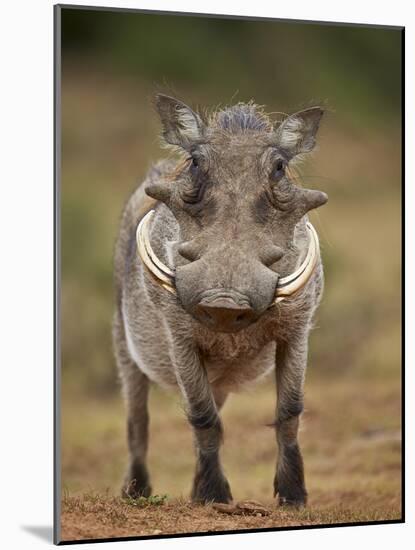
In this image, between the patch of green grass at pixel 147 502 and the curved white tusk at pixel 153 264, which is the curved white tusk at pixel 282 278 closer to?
the curved white tusk at pixel 153 264

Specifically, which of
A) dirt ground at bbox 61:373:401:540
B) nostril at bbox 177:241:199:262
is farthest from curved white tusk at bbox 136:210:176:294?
dirt ground at bbox 61:373:401:540

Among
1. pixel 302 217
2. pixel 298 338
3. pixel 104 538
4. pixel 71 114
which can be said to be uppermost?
pixel 71 114

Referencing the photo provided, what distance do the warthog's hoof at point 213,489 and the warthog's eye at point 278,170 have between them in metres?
1.30

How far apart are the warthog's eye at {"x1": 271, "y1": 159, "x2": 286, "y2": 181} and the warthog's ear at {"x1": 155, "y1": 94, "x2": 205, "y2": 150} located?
0.37m

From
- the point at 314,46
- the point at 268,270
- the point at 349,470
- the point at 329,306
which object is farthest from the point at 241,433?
the point at 268,270

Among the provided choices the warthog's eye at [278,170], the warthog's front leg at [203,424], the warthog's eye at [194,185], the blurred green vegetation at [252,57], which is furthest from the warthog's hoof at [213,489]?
the blurred green vegetation at [252,57]

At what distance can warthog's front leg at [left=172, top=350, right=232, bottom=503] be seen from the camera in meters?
6.51

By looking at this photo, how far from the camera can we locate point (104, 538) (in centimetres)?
630

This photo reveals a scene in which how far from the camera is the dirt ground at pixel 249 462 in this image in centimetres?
648

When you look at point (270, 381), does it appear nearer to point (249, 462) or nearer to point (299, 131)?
point (249, 462)

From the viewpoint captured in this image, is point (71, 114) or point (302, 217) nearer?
point (302, 217)

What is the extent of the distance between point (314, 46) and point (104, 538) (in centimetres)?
279

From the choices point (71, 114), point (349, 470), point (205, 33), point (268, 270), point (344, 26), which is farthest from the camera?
point (71, 114)

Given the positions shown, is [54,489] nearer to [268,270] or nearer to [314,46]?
[268,270]
